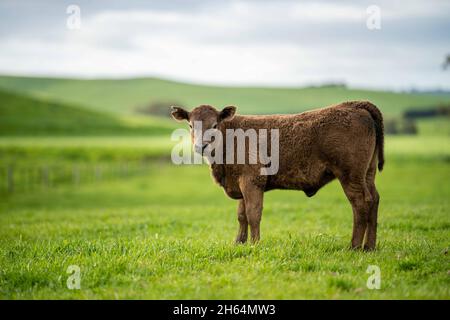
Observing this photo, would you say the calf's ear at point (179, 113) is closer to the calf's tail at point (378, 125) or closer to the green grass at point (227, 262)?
the green grass at point (227, 262)

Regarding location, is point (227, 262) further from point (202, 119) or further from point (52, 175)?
point (52, 175)

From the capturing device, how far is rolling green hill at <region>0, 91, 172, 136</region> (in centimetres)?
8981

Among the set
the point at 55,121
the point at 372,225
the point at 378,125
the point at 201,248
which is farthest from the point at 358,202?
the point at 55,121

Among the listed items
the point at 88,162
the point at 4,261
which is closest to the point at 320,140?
the point at 4,261

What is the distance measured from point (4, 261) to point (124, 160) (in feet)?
176

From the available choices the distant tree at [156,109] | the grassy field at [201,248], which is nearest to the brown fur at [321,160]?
the grassy field at [201,248]

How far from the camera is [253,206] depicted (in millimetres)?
9219

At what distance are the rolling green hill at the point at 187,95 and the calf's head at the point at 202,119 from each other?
4225 inches

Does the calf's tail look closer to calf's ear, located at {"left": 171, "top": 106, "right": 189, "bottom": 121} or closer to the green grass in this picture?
the green grass

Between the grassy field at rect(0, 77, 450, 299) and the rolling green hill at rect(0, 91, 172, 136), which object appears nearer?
the grassy field at rect(0, 77, 450, 299)

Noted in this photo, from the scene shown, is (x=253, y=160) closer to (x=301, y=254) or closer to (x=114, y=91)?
(x=301, y=254)

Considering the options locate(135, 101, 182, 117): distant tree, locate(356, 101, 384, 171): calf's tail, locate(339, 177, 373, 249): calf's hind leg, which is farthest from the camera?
locate(135, 101, 182, 117): distant tree

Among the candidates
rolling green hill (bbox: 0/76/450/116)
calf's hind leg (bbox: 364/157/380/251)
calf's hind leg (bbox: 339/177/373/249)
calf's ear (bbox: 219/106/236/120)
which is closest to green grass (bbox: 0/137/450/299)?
calf's hind leg (bbox: 364/157/380/251)

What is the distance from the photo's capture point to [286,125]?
9.39m
